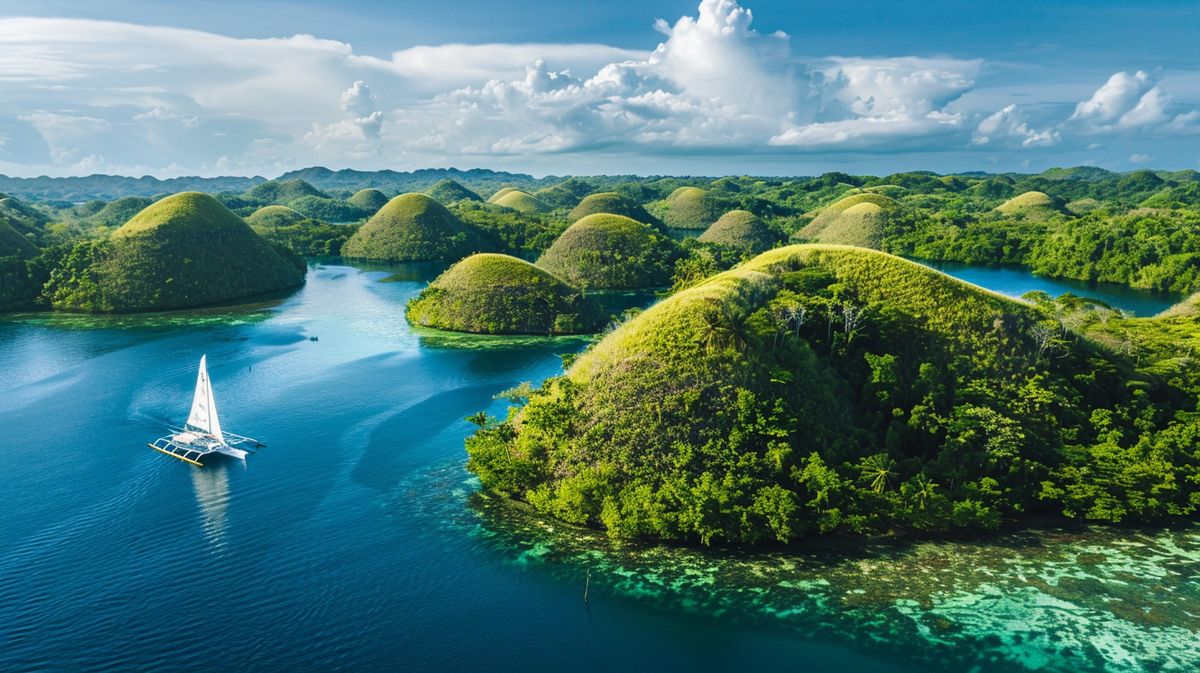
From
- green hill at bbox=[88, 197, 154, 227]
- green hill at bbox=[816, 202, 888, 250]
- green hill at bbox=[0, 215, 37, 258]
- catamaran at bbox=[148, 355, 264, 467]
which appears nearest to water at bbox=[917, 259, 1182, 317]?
green hill at bbox=[816, 202, 888, 250]

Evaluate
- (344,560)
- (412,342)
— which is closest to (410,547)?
(344,560)

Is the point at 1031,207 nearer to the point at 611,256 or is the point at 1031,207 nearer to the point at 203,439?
the point at 611,256

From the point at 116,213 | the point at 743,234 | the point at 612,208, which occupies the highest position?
the point at 116,213

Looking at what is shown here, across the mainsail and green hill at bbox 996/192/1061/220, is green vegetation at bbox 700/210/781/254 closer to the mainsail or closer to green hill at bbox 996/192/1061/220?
green hill at bbox 996/192/1061/220

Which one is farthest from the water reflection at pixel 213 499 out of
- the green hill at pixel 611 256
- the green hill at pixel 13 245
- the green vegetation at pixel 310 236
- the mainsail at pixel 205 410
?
the green vegetation at pixel 310 236

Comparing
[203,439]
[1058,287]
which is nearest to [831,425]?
[203,439]

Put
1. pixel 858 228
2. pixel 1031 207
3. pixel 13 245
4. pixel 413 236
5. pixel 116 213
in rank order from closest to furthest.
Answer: pixel 13 245
pixel 413 236
pixel 858 228
pixel 1031 207
pixel 116 213
